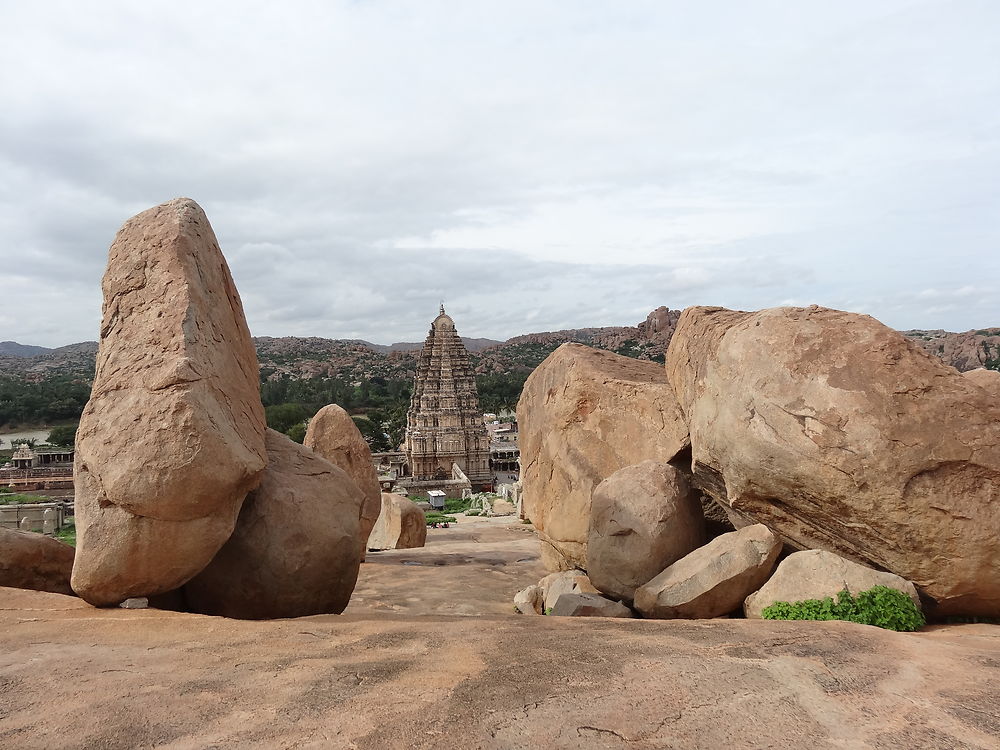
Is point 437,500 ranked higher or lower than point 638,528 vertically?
lower

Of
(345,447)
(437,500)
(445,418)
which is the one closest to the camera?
(345,447)

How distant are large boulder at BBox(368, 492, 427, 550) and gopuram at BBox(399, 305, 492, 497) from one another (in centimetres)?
3560

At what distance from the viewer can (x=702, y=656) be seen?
4.41 metres

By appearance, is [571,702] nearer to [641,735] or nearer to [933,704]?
[641,735]

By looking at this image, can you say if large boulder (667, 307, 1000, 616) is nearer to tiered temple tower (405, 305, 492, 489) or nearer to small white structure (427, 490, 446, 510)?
small white structure (427, 490, 446, 510)

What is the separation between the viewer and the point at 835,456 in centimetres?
623

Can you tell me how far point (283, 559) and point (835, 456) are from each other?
5.56 meters

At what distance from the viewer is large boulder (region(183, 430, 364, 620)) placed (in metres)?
6.57

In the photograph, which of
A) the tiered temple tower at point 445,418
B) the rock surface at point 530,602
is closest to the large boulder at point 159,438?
the rock surface at point 530,602

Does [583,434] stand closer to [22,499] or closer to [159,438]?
[159,438]

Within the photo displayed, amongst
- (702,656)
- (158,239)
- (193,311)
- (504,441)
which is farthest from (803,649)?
(504,441)

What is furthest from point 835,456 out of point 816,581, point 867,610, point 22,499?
point 22,499

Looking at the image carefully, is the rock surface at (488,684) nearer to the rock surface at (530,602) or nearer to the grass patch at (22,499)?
the rock surface at (530,602)

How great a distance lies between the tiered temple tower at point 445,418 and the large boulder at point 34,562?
155ft
